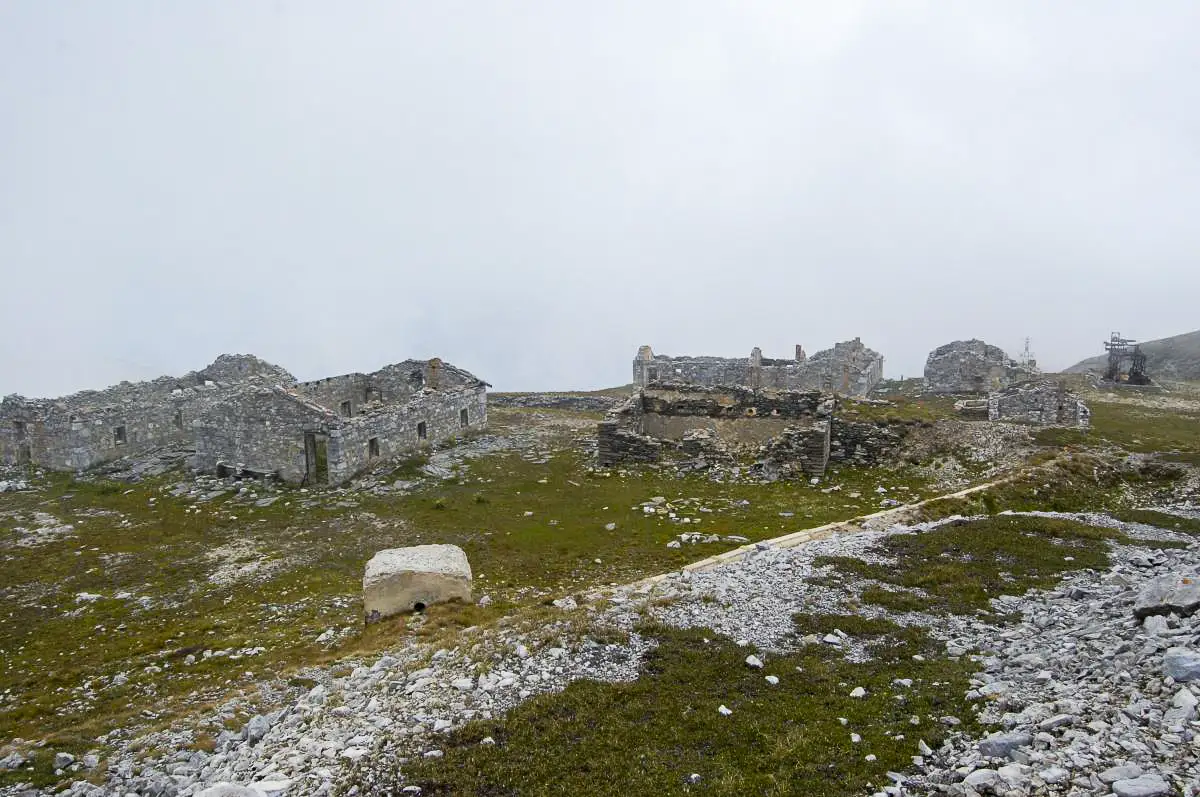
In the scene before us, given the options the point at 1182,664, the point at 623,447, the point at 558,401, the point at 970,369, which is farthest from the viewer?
the point at 558,401

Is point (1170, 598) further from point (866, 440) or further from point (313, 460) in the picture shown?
point (313, 460)

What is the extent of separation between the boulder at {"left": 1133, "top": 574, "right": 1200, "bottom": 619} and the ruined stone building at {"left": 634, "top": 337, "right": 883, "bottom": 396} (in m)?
34.0

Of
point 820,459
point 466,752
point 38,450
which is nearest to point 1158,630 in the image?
point 466,752

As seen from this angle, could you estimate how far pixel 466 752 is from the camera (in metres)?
8.90

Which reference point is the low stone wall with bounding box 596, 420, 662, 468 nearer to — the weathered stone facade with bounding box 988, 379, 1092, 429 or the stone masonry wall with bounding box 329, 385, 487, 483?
the stone masonry wall with bounding box 329, 385, 487, 483

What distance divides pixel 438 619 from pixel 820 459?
17.8m

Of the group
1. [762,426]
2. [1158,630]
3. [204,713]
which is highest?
[762,426]

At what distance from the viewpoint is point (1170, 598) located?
9930mm

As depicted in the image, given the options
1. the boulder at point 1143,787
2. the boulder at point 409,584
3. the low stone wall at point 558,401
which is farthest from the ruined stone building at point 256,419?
the boulder at point 1143,787

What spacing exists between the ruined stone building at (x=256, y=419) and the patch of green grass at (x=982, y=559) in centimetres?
2187

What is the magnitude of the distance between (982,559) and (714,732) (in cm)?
937

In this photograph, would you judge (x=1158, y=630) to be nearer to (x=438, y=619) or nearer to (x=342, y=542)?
(x=438, y=619)

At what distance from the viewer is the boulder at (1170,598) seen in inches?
376

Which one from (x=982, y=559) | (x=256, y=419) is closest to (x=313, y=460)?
(x=256, y=419)
